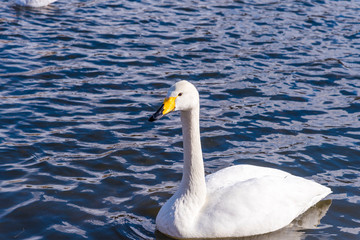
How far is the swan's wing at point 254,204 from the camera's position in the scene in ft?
22.2

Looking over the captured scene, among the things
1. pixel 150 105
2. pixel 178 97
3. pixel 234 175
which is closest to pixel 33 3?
pixel 150 105

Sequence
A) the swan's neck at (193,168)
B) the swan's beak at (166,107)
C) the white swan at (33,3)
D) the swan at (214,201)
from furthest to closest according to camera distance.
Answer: the white swan at (33,3)
the swan's neck at (193,168)
the swan at (214,201)
the swan's beak at (166,107)

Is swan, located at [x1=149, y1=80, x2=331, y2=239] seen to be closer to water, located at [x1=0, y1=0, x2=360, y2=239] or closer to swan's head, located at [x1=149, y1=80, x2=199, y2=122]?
swan's head, located at [x1=149, y1=80, x2=199, y2=122]

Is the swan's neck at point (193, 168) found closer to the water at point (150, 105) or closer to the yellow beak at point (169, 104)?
the yellow beak at point (169, 104)

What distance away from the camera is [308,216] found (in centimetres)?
767

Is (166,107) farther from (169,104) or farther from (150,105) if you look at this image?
(150,105)

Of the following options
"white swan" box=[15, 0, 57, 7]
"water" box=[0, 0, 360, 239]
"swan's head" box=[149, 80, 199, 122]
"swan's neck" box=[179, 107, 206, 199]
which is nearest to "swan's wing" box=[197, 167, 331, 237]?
"swan's neck" box=[179, 107, 206, 199]

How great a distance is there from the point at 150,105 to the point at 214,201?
13.6 ft

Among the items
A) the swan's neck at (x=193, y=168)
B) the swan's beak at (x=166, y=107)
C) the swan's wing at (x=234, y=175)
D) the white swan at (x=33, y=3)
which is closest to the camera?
the swan's beak at (x=166, y=107)

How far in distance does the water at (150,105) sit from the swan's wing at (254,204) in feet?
1.50

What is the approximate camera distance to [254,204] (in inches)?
272

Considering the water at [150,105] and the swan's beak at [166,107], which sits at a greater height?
the swan's beak at [166,107]

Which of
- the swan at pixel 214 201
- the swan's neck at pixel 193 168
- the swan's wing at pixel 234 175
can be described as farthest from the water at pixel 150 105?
the swan's wing at pixel 234 175

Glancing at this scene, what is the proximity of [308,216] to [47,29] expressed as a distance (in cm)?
927
